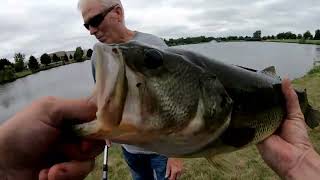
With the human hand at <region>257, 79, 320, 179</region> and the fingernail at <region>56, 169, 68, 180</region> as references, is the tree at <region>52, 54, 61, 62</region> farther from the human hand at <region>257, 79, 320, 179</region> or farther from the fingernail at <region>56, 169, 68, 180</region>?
the fingernail at <region>56, 169, 68, 180</region>

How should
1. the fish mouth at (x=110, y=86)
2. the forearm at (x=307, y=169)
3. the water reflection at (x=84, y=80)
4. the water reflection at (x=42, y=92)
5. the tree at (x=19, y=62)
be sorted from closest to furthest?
the fish mouth at (x=110, y=86)
the forearm at (x=307, y=169)
the water reflection at (x=42, y=92)
the water reflection at (x=84, y=80)
the tree at (x=19, y=62)

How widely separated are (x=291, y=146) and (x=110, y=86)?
1689 millimetres

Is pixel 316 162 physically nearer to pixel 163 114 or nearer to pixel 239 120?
pixel 239 120

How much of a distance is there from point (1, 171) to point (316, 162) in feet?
6.68

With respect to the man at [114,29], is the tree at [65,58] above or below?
below

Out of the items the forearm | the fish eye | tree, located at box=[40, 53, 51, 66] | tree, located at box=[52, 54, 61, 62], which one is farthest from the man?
tree, located at box=[52, 54, 61, 62]

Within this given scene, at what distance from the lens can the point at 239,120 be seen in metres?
2.53

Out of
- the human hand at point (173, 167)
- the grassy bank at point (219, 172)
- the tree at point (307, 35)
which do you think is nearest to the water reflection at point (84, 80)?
the grassy bank at point (219, 172)

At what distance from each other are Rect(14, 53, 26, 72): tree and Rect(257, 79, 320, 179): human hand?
10147 cm

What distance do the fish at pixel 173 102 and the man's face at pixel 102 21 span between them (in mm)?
2260

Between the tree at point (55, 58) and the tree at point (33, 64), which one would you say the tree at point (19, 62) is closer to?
the tree at point (33, 64)

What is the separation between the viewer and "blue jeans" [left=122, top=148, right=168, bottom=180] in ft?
16.2

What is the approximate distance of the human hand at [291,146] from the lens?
3.00 metres

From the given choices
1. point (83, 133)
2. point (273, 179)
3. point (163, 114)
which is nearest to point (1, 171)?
point (83, 133)
